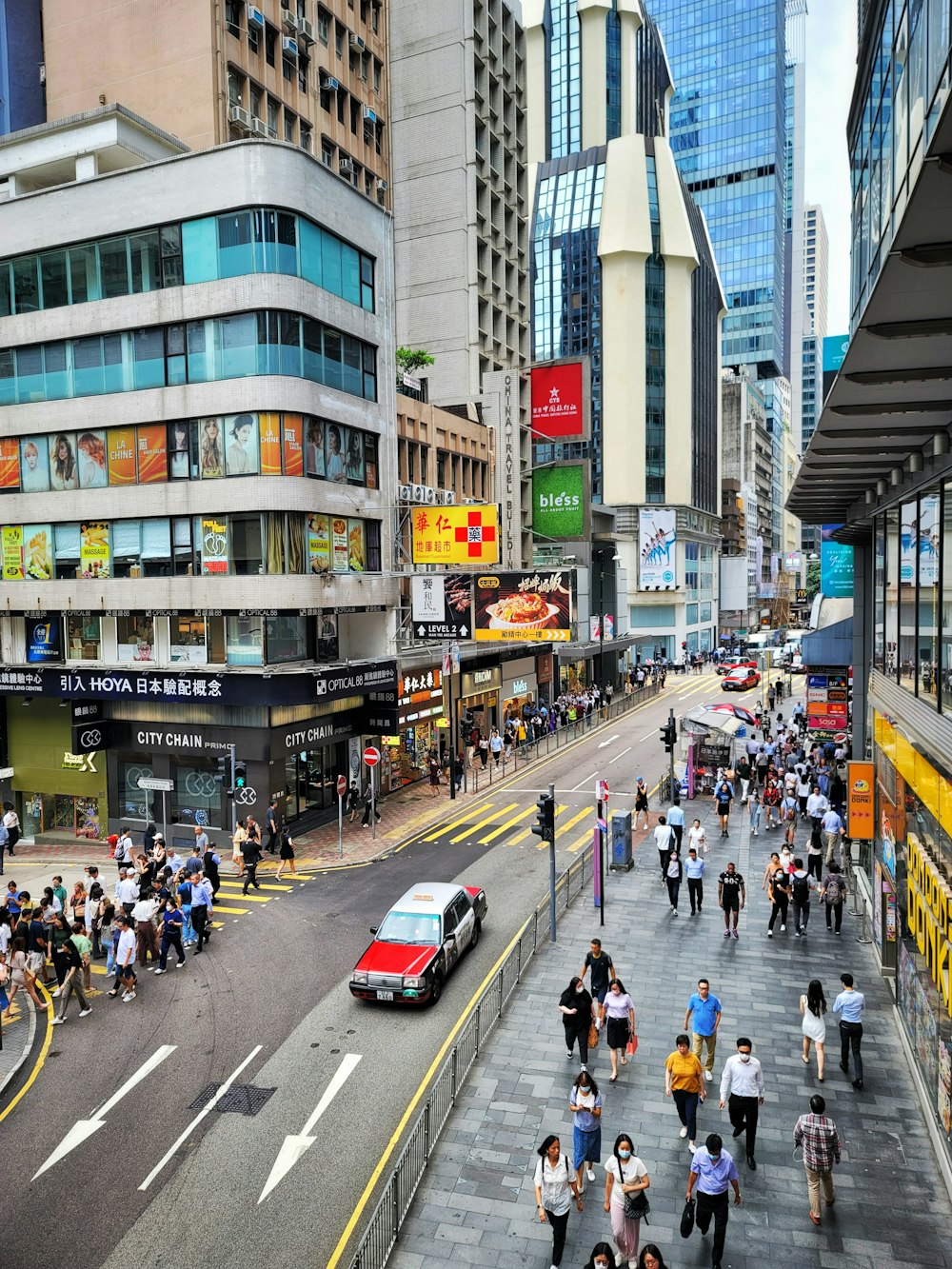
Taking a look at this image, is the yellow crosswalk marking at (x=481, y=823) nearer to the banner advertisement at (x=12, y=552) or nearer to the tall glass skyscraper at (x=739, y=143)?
the banner advertisement at (x=12, y=552)

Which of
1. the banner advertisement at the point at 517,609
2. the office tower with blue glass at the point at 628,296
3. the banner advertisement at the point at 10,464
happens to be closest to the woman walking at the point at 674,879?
the banner advertisement at the point at 517,609

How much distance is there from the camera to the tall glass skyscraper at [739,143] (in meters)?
143

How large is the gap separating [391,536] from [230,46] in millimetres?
19380

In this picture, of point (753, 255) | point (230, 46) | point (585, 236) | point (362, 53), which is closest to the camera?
point (230, 46)

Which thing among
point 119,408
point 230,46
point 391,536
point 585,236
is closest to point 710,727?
point 391,536

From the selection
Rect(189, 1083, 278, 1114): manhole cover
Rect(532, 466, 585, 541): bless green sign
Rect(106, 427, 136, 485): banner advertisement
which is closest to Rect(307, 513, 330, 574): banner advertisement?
Rect(106, 427, 136, 485): banner advertisement

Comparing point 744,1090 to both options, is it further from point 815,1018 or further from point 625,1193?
point 625,1193

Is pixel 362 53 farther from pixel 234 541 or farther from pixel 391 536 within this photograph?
pixel 234 541

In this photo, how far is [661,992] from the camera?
15.1 metres

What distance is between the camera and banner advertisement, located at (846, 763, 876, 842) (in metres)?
17.3

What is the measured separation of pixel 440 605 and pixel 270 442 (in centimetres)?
742

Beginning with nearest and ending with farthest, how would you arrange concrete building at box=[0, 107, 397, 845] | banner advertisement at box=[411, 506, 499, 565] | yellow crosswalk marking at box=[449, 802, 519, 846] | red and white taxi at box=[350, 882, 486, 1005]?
red and white taxi at box=[350, 882, 486, 1005] < concrete building at box=[0, 107, 397, 845] < yellow crosswalk marking at box=[449, 802, 519, 846] < banner advertisement at box=[411, 506, 499, 565]

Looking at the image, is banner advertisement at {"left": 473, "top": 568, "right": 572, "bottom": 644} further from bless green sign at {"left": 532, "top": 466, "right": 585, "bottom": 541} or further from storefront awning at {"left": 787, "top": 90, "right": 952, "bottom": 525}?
storefront awning at {"left": 787, "top": 90, "right": 952, "bottom": 525}

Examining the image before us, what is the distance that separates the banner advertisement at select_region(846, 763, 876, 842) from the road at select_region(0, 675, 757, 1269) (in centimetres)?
598
